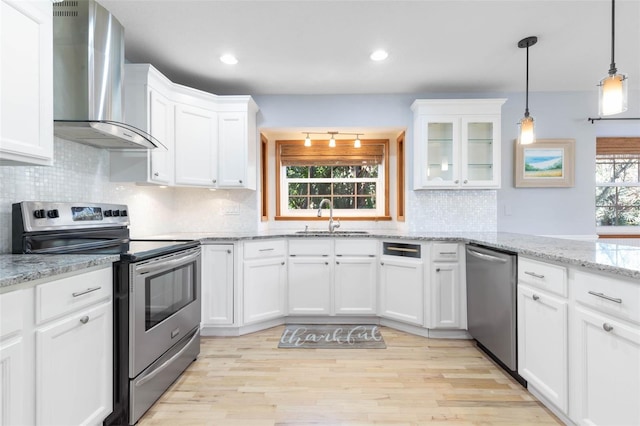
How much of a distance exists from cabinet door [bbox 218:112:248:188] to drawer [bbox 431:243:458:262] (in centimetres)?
193

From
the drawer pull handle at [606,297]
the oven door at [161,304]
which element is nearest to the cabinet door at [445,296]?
the drawer pull handle at [606,297]

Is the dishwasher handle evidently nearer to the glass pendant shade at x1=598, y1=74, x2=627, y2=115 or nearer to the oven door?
the glass pendant shade at x1=598, y1=74, x2=627, y2=115

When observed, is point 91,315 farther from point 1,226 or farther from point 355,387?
point 355,387

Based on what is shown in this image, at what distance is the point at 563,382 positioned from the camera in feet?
5.34

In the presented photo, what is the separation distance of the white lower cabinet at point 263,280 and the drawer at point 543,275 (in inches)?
77.3

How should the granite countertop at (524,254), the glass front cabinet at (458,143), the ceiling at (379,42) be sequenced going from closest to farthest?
the granite countertop at (524,254) < the ceiling at (379,42) < the glass front cabinet at (458,143)

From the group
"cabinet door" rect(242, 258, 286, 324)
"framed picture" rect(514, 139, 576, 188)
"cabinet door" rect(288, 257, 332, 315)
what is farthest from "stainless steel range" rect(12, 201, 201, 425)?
"framed picture" rect(514, 139, 576, 188)

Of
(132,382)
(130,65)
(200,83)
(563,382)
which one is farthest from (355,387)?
(200,83)

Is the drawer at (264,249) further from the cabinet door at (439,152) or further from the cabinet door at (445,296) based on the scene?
the cabinet door at (439,152)

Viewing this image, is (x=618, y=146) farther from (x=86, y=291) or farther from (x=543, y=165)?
(x=86, y=291)

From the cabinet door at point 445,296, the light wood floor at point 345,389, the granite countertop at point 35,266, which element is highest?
the granite countertop at point 35,266

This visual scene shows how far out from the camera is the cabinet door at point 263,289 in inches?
114

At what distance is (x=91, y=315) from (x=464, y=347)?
264 cm

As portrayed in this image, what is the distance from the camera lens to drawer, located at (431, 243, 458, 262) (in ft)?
9.22
